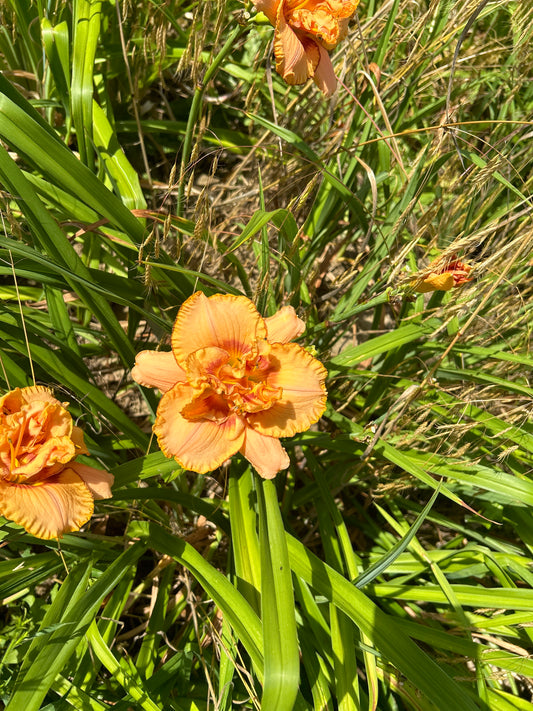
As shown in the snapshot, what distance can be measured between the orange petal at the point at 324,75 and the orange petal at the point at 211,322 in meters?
0.57

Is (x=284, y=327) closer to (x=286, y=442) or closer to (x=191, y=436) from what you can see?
(x=191, y=436)

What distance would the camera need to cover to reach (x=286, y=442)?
55.9 inches

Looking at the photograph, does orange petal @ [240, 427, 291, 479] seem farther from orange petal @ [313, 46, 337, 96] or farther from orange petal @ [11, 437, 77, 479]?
orange petal @ [313, 46, 337, 96]

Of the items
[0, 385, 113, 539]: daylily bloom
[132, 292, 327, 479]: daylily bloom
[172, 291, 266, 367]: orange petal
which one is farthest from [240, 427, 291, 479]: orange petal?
[0, 385, 113, 539]: daylily bloom

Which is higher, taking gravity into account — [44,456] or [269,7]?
[269,7]

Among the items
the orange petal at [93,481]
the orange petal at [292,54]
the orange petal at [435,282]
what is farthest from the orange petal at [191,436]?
the orange petal at [292,54]

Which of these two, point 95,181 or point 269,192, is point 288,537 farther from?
point 269,192

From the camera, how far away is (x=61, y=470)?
39.2 inches

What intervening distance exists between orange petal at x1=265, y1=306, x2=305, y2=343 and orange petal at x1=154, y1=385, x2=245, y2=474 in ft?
0.62

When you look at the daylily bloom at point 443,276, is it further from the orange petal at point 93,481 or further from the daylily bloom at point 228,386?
the orange petal at point 93,481

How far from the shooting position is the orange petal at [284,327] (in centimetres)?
110

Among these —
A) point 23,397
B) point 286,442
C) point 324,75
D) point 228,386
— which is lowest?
point 286,442

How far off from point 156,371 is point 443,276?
630 mm

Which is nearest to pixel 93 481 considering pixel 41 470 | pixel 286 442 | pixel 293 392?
pixel 41 470
